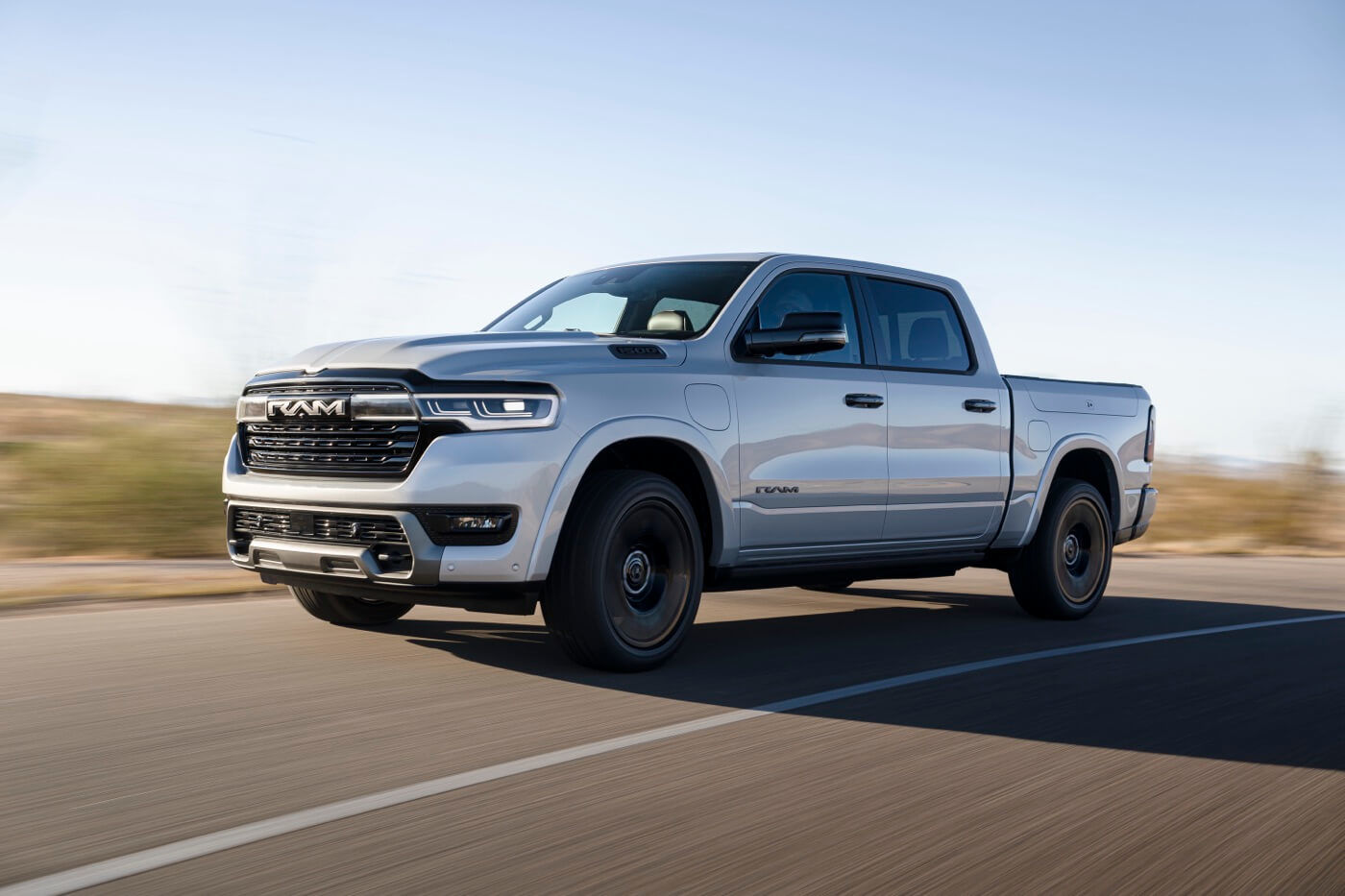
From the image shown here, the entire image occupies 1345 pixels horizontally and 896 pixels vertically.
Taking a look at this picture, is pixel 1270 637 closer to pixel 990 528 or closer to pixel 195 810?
pixel 990 528

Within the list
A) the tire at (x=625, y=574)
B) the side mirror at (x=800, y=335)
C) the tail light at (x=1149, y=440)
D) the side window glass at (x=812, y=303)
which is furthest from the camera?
the tail light at (x=1149, y=440)

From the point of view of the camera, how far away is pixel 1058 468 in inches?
359

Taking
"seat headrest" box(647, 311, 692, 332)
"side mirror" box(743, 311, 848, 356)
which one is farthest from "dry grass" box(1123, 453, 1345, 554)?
"seat headrest" box(647, 311, 692, 332)

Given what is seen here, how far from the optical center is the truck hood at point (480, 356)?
5.66 meters

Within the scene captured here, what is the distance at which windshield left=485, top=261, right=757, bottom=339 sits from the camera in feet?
22.4

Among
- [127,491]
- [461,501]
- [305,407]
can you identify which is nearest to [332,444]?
[305,407]

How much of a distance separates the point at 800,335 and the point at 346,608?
276 centimetres

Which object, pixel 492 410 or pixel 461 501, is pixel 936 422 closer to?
pixel 492 410

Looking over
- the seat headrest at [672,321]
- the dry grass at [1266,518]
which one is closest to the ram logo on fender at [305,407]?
the seat headrest at [672,321]

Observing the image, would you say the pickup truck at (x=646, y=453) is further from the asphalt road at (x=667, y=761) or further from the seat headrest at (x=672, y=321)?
the asphalt road at (x=667, y=761)

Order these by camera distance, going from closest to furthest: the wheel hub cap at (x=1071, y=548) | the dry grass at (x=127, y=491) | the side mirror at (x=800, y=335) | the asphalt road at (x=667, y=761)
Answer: the asphalt road at (x=667, y=761) < the side mirror at (x=800, y=335) < the wheel hub cap at (x=1071, y=548) < the dry grass at (x=127, y=491)

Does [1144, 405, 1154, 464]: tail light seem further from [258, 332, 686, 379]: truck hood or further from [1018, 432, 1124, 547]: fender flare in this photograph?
[258, 332, 686, 379]: truck hood

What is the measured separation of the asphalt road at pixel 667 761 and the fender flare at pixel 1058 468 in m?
1.09

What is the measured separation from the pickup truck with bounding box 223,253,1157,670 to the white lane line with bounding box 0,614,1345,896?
2.73ft
